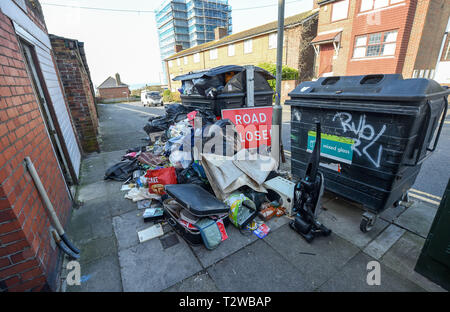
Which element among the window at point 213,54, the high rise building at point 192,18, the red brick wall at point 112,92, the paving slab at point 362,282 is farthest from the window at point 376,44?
the high rise building at point 192,18

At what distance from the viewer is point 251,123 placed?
175 inches

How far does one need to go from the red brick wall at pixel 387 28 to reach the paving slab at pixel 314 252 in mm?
15220

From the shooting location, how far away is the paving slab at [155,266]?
6.54 ft

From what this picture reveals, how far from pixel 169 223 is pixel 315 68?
1797 centimetres

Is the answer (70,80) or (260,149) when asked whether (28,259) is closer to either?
(260,149)

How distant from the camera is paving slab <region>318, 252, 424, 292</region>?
6.11ft

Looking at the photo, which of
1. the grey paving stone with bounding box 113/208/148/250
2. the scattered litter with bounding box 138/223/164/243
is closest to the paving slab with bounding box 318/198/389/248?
the scattered litter with bounding box 138/223/164/243

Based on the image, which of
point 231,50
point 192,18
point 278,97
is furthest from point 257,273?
point 192,18

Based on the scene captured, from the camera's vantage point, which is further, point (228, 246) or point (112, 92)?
point (112, 92)

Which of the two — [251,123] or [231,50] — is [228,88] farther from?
[231,50]

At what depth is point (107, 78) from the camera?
48688 millimetres

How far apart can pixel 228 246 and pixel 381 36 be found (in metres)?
17.0

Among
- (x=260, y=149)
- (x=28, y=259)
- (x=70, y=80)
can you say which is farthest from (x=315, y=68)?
(x=28, y=259)

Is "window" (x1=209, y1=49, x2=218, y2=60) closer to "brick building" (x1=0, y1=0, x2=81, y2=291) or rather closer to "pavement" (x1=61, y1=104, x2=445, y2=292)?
"brick building" (x1=0, y1=0, x2=81, y2=291)
